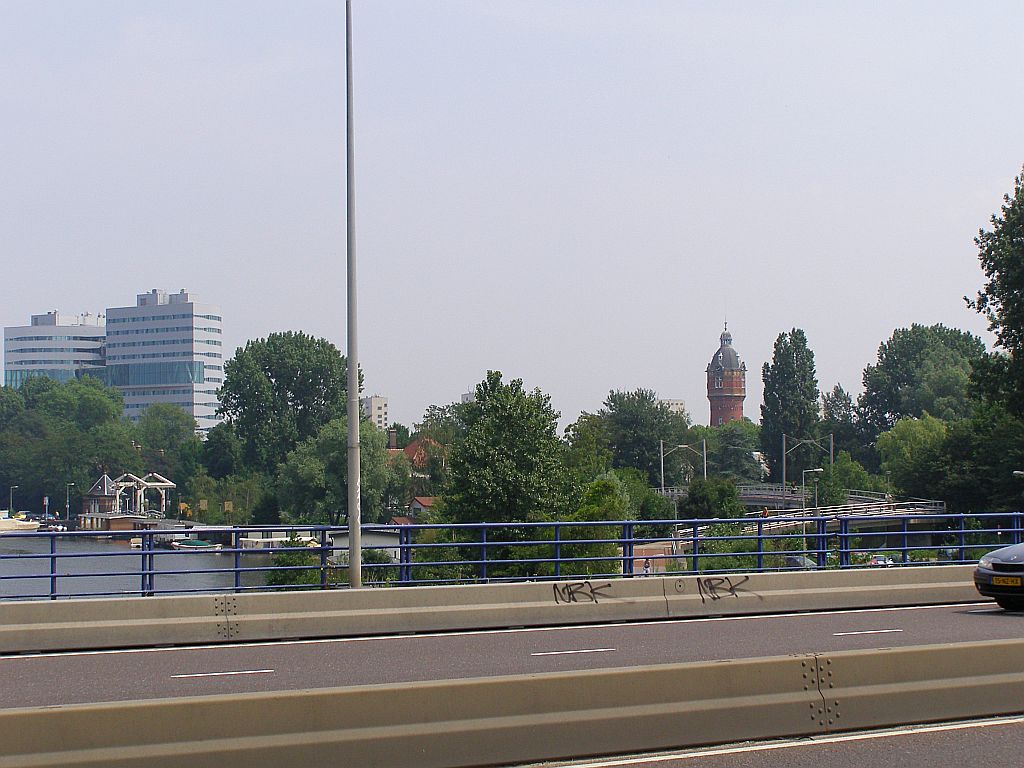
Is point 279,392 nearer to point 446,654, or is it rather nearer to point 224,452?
point 224,452

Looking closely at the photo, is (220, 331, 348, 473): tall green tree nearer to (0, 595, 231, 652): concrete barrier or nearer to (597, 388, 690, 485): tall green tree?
(597, 388, 690, 485): tall green tree

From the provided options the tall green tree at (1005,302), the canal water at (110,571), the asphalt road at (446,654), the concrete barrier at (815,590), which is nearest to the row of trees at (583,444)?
the tall green tree at (1005,302)

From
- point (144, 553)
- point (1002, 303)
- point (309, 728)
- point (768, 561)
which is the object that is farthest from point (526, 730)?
point (768, 561)

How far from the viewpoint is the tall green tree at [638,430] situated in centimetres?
15388

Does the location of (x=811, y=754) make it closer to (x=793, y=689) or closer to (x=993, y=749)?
(x=793, y=689)

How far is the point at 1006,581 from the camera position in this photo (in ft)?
57.6

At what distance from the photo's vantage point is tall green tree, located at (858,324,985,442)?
579ft

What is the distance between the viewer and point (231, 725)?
7.20m

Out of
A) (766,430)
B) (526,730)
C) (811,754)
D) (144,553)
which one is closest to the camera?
(526,730)

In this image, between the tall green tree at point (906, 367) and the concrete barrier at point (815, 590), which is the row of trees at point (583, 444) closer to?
the tall green tree at point (906, 367)

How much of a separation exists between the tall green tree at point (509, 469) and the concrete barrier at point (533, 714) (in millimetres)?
59575

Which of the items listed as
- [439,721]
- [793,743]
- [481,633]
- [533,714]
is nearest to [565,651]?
[481,633]

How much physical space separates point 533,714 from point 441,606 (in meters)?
9.70

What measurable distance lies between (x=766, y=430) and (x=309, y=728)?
14964 centimetres
